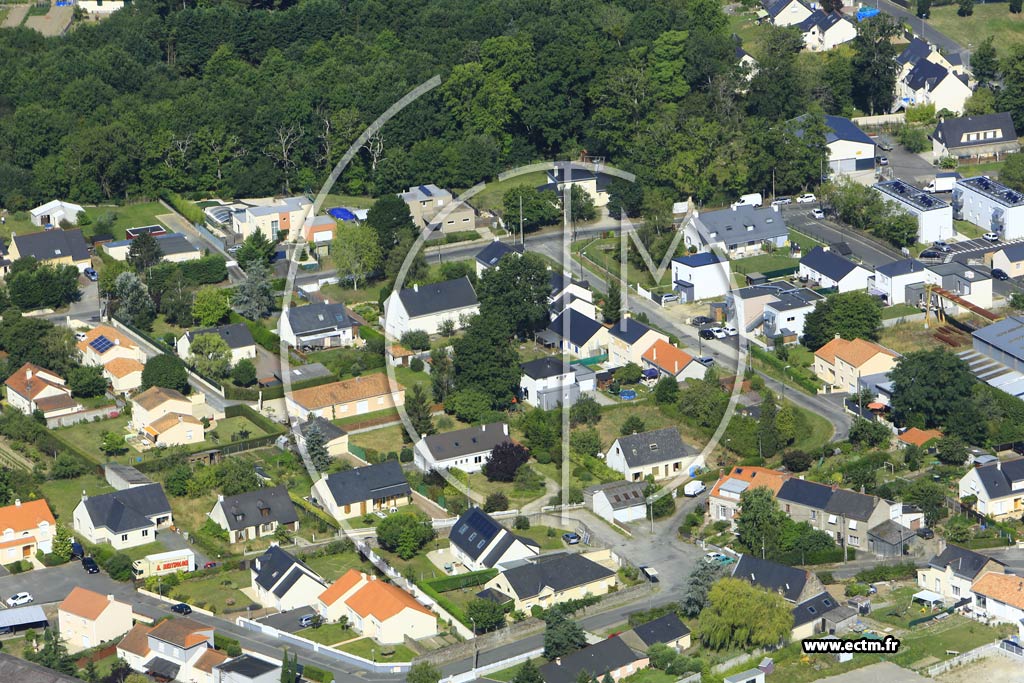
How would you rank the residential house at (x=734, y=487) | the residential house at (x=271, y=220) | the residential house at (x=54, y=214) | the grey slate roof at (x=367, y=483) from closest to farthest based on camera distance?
the residential house at (x=734, y=487) < the grey slate roof at (x=367, y=483) < the residential house at (x=271, y=220) < the residential house at (x=54, y=214)

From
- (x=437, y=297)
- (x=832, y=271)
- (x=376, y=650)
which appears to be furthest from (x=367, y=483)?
(x=832, y=271)

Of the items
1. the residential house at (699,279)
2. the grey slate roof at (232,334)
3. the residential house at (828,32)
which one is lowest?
the residential house at (699,279)

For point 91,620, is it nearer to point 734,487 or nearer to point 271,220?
point 734,487

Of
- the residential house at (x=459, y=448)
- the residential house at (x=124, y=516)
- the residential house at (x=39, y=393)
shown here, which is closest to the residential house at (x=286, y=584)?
the residential house at (x=124, y=516)

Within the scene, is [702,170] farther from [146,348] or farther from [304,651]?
[304,651]

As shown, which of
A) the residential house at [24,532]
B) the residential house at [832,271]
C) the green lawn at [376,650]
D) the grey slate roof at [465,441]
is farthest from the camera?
the residential house at [832,271]

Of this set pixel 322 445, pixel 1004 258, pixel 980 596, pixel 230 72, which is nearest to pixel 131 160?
pixel 230 72

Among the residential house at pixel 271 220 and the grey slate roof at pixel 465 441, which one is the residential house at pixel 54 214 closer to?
the residential house at pixel 271 220
